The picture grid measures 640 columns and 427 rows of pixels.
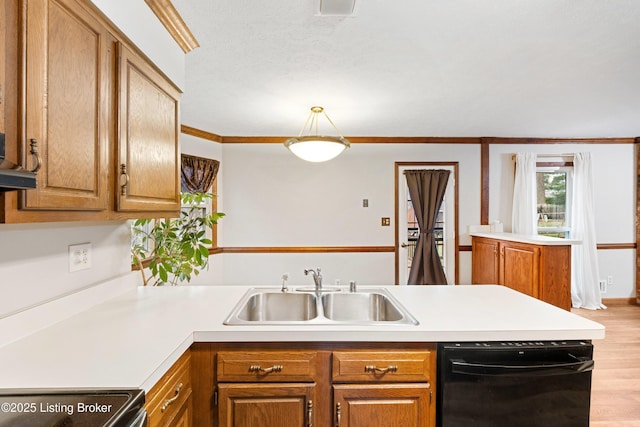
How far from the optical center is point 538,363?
129 centimetres

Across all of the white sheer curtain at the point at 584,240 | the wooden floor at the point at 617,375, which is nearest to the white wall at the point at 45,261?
the wooden floor at the point at 617,375

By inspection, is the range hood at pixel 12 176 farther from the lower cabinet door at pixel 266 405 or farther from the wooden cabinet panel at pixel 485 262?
the wooden cabinet panel at pixel 485 262

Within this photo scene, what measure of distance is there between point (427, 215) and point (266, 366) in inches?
140

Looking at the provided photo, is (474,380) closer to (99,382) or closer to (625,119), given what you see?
(99,382)

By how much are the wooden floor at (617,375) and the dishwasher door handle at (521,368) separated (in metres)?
1.29

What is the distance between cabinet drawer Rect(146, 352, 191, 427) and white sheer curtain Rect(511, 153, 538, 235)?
4.45m

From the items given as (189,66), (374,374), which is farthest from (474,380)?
(189,66)

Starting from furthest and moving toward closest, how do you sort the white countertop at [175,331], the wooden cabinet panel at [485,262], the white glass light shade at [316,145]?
the wooden cabinet panel at [485,262] → the white glass light shade at [316,145] → the white countertop at [175,331]

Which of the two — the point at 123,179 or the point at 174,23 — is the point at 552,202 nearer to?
the point at 174,23

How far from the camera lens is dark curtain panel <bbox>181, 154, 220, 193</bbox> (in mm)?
3711

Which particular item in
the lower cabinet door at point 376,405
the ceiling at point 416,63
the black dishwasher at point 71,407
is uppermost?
the ceiling at point 416,63

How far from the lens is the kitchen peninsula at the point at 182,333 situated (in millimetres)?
966

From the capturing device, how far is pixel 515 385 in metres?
1.30

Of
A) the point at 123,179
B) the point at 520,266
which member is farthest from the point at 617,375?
the point at 123,179
